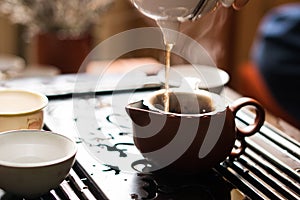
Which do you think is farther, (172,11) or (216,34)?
(216,34)

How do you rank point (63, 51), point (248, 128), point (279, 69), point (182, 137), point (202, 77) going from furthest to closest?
1. point (279, 69)
2. point (63, 51)
3. point (202, 77)
4. point (248, 128)
5. point (182, 137)

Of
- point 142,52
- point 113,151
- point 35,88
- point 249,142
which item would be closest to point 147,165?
point 113,151

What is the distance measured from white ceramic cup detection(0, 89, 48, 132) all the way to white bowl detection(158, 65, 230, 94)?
0.24 meters

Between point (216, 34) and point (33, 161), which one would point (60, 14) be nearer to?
point (216, 34)

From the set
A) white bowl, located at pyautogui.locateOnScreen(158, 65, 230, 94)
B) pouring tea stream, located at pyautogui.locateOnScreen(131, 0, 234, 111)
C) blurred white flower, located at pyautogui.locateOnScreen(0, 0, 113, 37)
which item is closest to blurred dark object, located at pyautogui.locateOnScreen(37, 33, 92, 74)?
blurred white flower, located at pyautogui.locateOnScreen(0, 0, 113, 37)

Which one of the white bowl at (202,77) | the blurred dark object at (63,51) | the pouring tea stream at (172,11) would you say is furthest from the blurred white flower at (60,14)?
the pouring tea stream at (172,11)

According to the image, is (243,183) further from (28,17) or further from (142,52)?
(142,52)

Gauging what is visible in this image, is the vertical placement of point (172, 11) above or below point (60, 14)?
above

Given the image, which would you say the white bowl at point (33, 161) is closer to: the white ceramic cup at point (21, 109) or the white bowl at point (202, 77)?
the white ceramic cup at point (21, 109)

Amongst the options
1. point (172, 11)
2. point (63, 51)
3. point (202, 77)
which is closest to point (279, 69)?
point (63, 51)

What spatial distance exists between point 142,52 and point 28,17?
881 mm

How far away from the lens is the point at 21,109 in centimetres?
98

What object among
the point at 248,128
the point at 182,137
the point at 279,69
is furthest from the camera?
the point at 279,69

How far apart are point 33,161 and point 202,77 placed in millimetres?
442
